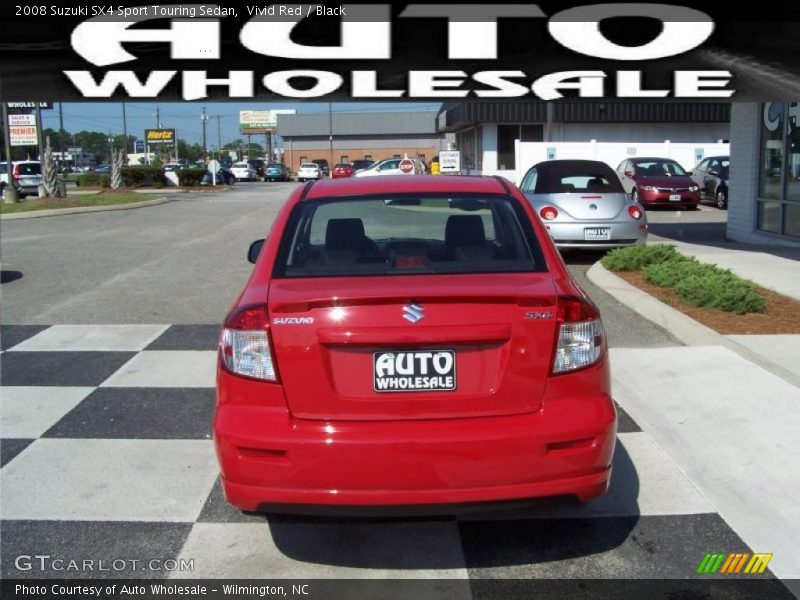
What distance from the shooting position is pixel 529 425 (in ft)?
10.8

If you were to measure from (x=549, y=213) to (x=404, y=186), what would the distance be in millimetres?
8040

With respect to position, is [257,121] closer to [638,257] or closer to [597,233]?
[597,233]

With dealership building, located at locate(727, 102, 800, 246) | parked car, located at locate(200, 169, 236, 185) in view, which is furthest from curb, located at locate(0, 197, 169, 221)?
parked car, located at locate(200, 169, 236, 185)

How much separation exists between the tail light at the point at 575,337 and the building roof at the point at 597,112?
118 feet

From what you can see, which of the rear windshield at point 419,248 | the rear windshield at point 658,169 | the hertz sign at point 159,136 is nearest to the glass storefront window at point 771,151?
the rear windshield at point 658,169

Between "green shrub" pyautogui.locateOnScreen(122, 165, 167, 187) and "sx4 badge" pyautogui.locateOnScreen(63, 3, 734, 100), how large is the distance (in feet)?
100

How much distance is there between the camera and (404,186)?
4.45 m

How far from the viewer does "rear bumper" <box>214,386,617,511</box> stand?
10.6ft

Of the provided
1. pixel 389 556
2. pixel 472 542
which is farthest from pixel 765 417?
pixel 389 556

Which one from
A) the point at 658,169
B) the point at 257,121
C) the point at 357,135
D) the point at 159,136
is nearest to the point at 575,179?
the point at 658,169

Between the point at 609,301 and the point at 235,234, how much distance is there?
32.6ft

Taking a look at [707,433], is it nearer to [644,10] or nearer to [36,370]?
[36,370]

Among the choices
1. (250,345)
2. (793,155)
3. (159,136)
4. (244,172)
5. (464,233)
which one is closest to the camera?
(250,345)

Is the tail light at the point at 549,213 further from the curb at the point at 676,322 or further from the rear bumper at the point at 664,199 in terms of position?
the rear bumper at the point at 664,199
